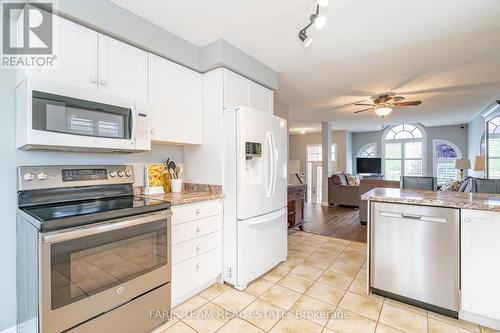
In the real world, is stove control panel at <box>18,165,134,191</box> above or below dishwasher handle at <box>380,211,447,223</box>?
above

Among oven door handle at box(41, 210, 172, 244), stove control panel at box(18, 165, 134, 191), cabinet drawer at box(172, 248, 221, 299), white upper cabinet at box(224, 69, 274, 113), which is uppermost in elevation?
white upper cabinet at box(224, 69, 274, 113)

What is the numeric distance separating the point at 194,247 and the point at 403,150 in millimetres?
8851

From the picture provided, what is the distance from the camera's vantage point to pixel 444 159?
7.82 m

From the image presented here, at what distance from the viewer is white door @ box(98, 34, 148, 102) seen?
69.5 inches

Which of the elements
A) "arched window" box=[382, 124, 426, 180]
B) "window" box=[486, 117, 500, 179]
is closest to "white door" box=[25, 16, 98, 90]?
"window" box=[486, 117, 500, 179]

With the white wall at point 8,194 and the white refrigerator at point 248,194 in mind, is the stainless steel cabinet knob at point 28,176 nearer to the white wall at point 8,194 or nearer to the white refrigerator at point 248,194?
→ the white wall at point 8,194

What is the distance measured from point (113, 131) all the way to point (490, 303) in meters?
2.93

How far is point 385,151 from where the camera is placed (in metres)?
8.77

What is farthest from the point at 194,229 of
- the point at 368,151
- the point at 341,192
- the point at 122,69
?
the point at 368,151

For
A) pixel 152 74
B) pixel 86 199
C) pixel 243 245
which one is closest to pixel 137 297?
pixel 86 199

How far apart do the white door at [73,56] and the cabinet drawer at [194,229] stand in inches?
48.7

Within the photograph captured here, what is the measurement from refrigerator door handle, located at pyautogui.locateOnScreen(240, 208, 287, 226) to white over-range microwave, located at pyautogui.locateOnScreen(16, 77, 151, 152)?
1.16 m

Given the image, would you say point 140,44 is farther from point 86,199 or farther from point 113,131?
point 86,199

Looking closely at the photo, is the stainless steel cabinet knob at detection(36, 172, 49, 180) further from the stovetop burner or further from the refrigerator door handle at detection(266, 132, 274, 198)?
the refrigerator door handle at detection(266, 132, 274, 198)
